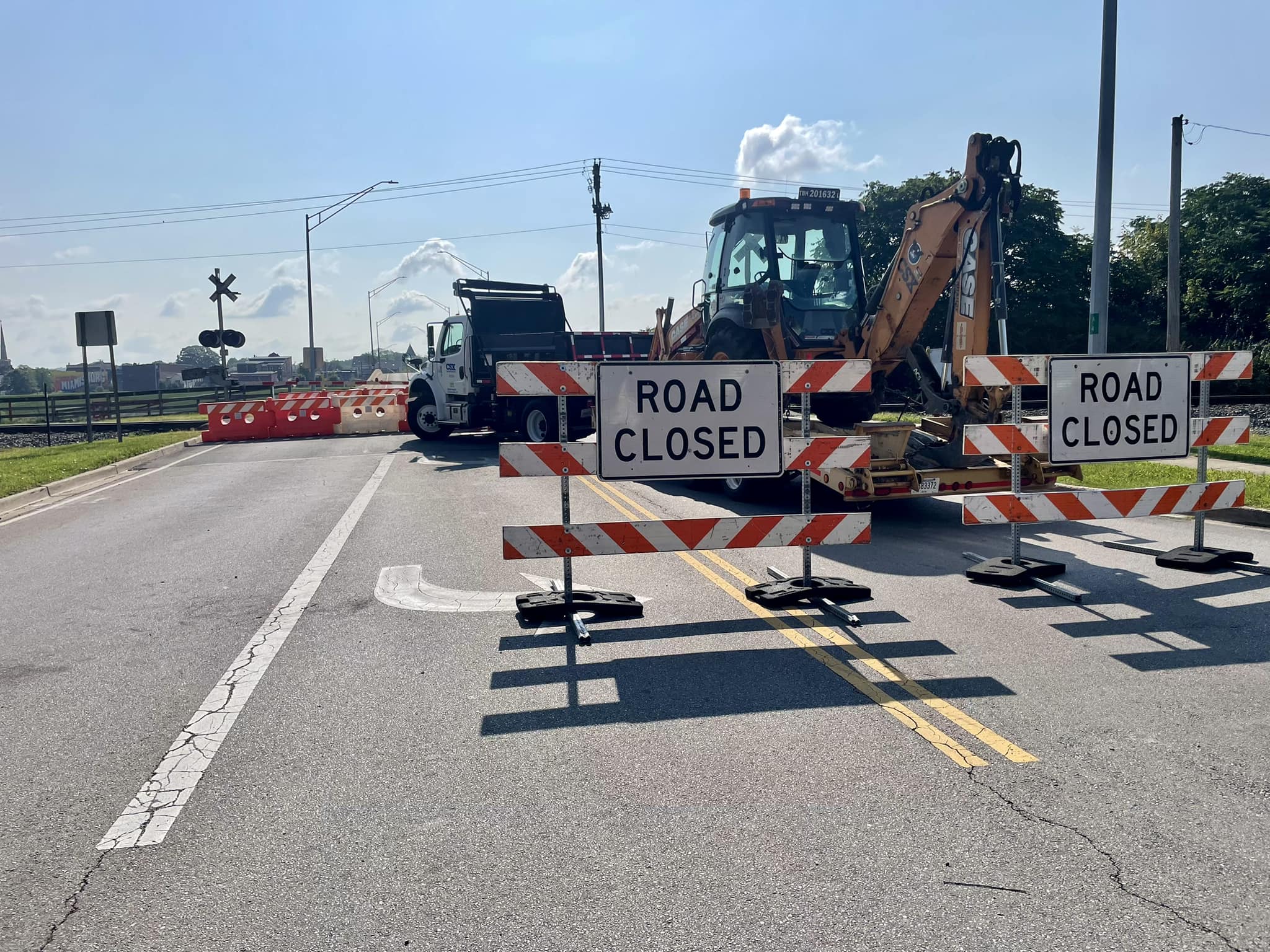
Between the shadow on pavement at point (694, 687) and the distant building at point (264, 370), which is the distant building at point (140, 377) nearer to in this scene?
the distant building at point (264, 370)

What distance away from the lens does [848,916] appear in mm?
3127

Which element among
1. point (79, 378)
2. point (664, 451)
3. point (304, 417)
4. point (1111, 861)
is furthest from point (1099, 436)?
point (79, 378)

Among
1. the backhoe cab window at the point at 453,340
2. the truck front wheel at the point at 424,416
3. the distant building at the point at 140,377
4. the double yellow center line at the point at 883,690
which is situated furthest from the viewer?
the distant building at the point at 140,377

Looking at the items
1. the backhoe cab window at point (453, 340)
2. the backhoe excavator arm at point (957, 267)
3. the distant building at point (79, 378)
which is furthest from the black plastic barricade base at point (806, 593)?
the distant building at point (79, 378)

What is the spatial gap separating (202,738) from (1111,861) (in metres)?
3.96

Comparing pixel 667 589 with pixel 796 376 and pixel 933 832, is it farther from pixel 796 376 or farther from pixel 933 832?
pixel 933 832

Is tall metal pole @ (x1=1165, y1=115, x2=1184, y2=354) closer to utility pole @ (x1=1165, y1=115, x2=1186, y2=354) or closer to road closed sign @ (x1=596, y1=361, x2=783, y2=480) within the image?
utility pole @ (x1=1165, y1=115, x2=1186, y2=354)

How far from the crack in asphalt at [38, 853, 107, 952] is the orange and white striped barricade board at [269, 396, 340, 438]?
24458mm

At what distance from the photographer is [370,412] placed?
1102 inches

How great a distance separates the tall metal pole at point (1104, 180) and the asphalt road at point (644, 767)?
27.3 feet

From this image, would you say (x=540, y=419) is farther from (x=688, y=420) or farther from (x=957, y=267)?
(x=688, y=420)

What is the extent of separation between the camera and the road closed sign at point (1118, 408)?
7566 mm

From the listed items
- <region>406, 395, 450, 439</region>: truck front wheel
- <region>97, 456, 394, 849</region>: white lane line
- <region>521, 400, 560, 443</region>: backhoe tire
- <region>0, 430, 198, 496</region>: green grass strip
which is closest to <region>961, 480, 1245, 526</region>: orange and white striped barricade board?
<region>97, 456, 394, 849</region>: white lane line

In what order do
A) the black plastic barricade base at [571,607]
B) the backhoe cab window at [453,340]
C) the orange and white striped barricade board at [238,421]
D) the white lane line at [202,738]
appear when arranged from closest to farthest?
the white lane line at [202,738], the black plastic barricade base at [571,607], the backhoe cab window at [453,340], the orange and white striped barricade board at [238,421]
